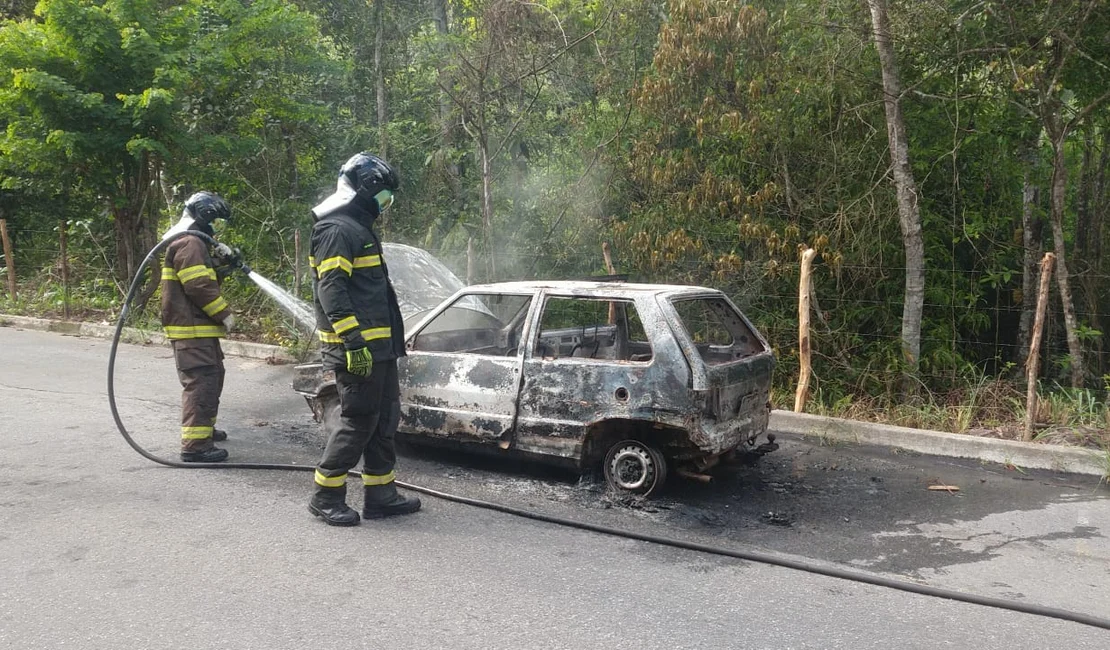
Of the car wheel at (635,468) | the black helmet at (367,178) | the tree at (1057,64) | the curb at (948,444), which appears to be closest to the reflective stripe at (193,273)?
the black helmet at (367,178)

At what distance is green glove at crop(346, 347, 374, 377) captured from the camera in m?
4.44

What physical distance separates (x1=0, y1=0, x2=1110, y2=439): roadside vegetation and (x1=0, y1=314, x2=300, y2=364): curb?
425 millimetres

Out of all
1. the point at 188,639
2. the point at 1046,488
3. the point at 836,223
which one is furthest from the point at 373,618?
the point at 836,223

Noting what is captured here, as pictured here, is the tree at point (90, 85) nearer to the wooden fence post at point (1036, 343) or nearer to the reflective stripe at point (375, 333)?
the reflective stripe at point (375, 333)

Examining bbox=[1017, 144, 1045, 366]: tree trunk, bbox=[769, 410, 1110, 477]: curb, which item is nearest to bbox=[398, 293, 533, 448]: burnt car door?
bbox=[769, 410, 1110, 477]: curb

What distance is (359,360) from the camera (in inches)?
175

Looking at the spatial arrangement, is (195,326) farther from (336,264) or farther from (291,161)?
(291,161)

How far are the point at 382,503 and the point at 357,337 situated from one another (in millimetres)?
1021

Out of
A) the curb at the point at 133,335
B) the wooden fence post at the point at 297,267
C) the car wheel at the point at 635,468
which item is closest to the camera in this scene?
the car wheel at the point at 635,468

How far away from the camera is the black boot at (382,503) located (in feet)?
15.7

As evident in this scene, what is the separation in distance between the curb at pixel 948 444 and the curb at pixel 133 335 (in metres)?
5.96

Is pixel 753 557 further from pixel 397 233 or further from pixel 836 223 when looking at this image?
pixel 397 233

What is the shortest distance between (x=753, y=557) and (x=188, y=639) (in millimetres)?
2646

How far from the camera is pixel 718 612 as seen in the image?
144 inches
